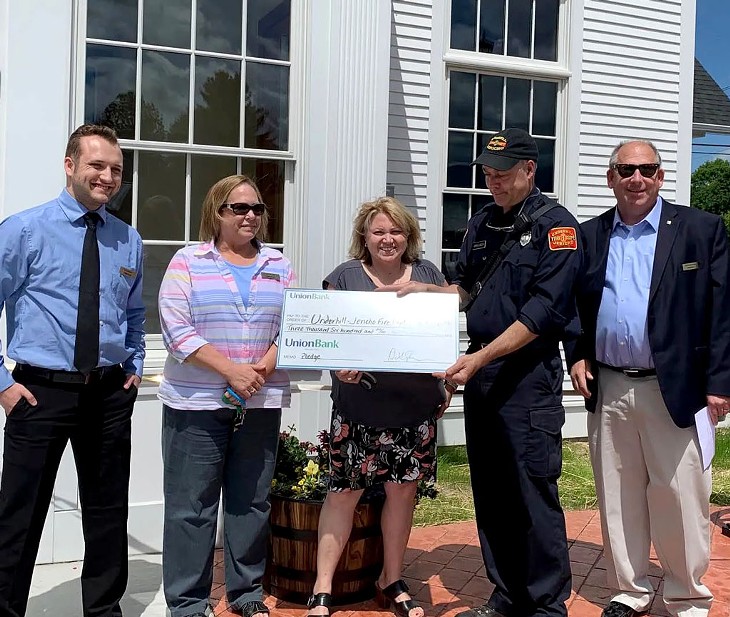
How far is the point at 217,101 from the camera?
481cm

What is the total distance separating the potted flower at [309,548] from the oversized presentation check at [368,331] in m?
0.79

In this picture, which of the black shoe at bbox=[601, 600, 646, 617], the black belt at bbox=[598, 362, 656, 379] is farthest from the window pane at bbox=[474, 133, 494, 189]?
the black shoe at bbox=[601, 600, 646, 617]

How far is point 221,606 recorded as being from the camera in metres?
3.67

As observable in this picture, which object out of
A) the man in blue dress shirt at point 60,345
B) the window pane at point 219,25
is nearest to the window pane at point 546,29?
the window pane at point 219,25

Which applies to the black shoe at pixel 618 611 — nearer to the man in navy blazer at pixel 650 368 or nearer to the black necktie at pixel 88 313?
the man in navy blazer at pixel 650 368

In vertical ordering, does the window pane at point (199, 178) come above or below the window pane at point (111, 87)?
A: below

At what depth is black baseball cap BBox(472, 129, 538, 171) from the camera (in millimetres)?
3262

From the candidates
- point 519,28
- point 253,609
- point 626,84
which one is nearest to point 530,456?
point 253,609

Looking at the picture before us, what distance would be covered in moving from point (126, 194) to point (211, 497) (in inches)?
79.9

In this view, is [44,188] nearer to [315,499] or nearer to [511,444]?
[315,499]

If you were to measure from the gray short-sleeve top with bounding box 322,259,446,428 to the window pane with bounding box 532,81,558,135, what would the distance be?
13.7 feet

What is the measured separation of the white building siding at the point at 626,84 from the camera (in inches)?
282

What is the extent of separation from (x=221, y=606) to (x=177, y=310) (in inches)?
57.4

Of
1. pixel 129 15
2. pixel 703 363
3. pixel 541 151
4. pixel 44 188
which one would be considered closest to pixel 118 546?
pixel 44 188
